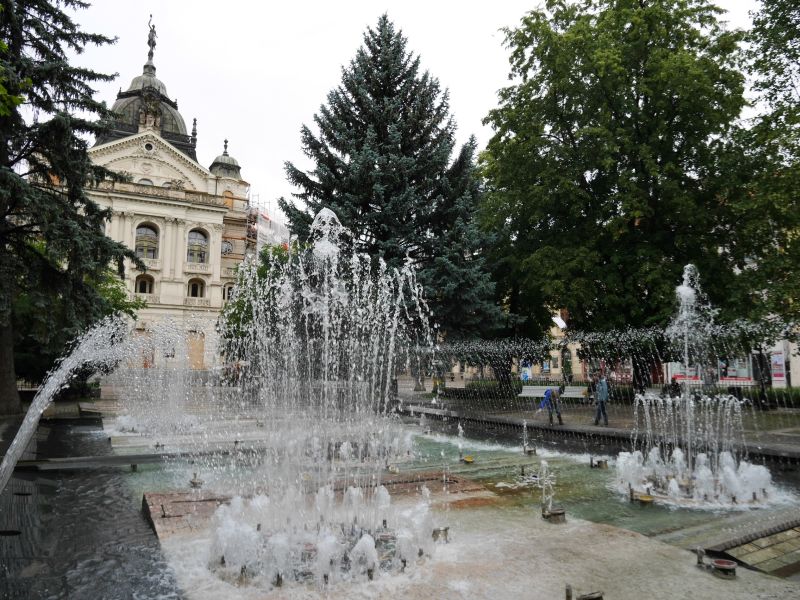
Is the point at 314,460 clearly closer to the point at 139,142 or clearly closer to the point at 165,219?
the point at 165,219

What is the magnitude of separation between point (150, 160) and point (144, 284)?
11.7 m

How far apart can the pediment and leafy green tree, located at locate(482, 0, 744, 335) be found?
41.4 meters

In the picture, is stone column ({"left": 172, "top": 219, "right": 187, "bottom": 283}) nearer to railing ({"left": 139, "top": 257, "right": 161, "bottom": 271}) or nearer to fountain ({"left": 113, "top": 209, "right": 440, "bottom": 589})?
railing ({"left": 139, "top": 257, "right": 161, "bottom": 271})

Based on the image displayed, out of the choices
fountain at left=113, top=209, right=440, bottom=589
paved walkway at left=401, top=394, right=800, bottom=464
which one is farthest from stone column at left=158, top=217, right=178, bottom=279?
paved walkway at left=401, top=394, right=800, bottom=464

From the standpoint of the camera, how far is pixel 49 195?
53.2ft

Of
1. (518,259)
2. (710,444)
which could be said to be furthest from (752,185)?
(710,444)

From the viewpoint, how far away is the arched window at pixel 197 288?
2152 inches

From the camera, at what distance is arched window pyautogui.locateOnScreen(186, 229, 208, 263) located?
5466cm

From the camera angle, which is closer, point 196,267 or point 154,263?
point 154,263

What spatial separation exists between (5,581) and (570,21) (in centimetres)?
2408

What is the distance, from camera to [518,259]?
23.2m

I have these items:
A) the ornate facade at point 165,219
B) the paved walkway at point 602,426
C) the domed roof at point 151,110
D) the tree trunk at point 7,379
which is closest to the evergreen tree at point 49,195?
the tree trunk at point 7,379

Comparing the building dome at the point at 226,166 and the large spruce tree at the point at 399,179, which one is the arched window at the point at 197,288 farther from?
the large spruce tree at the point at 399,179

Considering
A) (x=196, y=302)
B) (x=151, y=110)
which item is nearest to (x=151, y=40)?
(x=151, y=110)
